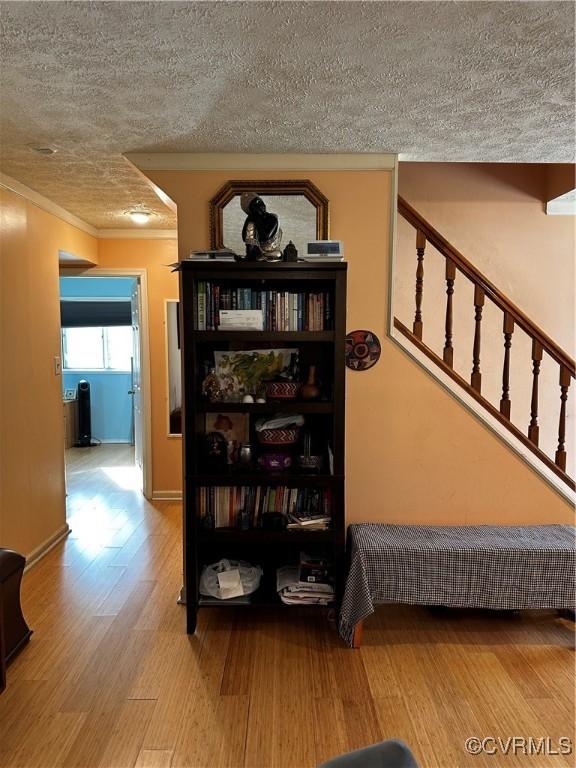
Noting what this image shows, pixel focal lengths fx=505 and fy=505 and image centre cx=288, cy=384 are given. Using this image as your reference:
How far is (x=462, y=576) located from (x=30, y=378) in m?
2.90

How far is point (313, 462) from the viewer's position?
259 cm

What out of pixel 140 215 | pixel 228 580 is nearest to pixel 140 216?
pixel 140 215

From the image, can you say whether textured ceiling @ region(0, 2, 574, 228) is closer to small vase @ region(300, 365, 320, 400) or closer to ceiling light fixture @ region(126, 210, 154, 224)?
ceiling light fixture @ region(126, 210, 154, 224)

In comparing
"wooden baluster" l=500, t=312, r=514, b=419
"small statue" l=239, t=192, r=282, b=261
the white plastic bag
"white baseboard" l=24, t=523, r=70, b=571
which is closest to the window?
"white baseboard" l=24, t=523, r=70, b=571

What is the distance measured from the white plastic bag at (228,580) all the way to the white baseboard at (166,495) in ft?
6.86

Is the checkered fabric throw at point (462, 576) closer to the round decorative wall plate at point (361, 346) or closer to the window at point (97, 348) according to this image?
the round decorative wall plate at point (361, 346)

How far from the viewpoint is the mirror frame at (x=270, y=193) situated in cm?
270

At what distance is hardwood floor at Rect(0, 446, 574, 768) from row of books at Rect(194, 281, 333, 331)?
1562 mm

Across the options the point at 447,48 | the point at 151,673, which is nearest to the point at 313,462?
the point at 151,673

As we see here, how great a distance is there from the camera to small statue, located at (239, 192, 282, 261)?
2459mm

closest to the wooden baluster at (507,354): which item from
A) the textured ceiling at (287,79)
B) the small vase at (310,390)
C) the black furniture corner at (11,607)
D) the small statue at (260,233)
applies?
the textured ceiling at (287,79)

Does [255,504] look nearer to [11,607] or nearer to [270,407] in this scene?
[270,407]

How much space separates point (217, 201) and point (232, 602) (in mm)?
2098

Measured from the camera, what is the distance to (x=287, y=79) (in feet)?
6.02
